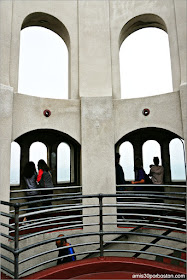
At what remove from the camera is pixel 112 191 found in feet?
23.0

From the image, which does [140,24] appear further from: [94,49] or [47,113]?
[47,113]

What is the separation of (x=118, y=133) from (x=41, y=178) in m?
2.90

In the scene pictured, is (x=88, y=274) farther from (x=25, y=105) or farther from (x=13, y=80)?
(x=13, y=80)

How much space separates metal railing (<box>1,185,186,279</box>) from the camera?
3.42 metres

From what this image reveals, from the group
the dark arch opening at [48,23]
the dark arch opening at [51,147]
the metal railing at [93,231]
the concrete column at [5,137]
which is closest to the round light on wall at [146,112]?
the metal railing at [93,231]

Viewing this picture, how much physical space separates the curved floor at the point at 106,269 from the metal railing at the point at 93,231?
158mm

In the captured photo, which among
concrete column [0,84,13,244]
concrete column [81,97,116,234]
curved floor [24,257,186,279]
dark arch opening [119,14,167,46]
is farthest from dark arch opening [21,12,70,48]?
curved floor [24,257,186,279]

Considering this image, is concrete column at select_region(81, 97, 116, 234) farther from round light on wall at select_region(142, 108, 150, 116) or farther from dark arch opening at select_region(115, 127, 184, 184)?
dark arch opening at select_region(115, 127, 184, 184)

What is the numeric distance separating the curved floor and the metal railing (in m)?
0.16

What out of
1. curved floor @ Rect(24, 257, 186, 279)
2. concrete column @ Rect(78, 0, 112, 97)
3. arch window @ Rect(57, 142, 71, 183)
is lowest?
curved floor @ Rect(24, 257, 186, 279)

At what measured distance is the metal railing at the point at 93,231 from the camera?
3.42m

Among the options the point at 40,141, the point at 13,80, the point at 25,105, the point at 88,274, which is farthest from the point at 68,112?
the point at 88,274

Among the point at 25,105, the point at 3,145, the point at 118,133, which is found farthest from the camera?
the point at 118,133

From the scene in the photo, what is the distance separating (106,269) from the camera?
12.1 ft
